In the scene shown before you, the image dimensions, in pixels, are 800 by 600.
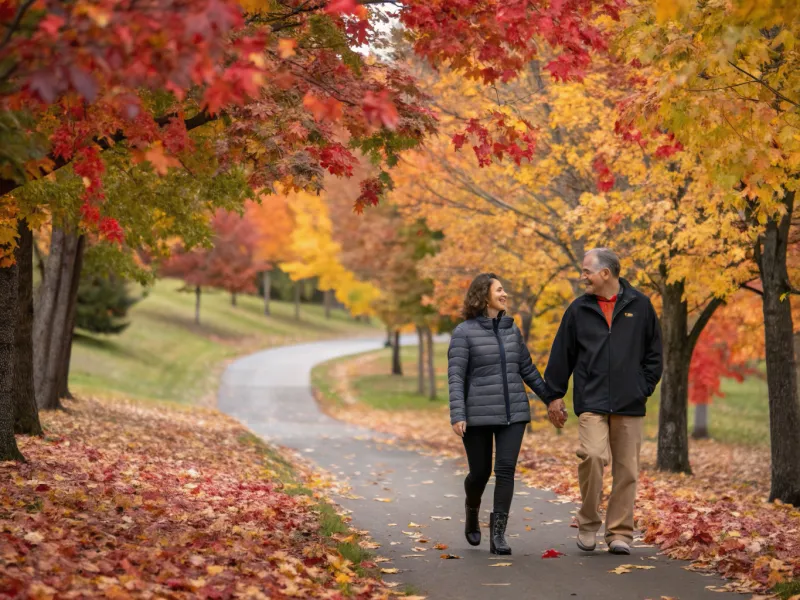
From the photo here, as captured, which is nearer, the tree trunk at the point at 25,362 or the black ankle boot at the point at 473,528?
the black ankle boot at the point at 473,528

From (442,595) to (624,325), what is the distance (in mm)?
2437

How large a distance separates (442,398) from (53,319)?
18.7 m

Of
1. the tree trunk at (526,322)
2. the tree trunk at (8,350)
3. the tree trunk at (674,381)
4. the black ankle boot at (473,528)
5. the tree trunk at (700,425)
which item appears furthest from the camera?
the tree trunk at (700,425)

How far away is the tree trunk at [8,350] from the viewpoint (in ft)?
26.6

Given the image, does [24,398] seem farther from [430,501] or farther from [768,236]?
[768,236]

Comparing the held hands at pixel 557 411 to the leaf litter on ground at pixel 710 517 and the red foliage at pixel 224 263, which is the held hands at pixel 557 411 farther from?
the red foliage at pixel 224 263

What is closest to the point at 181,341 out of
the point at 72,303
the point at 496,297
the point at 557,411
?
the point at 72,303

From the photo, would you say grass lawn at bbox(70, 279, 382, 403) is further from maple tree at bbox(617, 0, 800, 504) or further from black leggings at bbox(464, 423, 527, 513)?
maple tree at bbox(617, 0, 800, 504)

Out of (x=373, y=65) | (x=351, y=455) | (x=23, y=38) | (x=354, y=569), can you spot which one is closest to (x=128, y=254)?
(x=351, y=455)

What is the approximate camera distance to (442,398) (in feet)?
106

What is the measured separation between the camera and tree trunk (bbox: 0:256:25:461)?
811 cm

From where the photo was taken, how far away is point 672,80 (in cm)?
641

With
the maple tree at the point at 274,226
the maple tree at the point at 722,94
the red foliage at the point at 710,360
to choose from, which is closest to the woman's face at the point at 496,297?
the maple tree at the point at 722,94

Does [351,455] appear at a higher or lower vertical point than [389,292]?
lower
